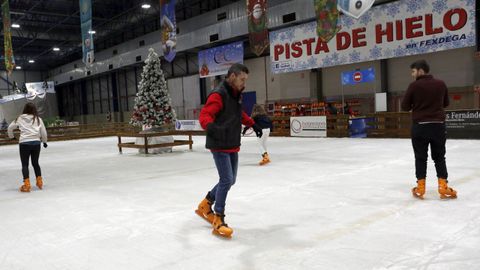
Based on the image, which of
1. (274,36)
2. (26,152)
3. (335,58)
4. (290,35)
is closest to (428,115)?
(26,152)

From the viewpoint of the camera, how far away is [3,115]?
3222 centimetres

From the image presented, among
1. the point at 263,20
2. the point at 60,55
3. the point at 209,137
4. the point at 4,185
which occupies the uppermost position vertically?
the point at 60,55

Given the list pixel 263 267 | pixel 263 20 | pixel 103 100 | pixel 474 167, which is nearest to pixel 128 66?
pixel 103 100

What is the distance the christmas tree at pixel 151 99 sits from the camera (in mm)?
12469

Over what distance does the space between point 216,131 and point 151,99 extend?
927 centimetres

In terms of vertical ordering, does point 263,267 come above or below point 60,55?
below

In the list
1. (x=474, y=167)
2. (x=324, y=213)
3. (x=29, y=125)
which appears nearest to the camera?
(x=324, y=213)

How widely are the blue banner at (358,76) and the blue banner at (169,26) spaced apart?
7698mm

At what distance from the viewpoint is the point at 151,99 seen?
12477mm

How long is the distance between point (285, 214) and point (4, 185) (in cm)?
589

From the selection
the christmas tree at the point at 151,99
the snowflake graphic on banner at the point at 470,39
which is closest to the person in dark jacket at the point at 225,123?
the christmas tree at the point at 151,99

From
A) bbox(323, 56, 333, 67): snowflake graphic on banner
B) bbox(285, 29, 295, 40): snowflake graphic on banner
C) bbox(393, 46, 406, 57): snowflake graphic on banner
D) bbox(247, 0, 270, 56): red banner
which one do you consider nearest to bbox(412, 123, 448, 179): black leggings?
bbox(247, 0, 270, 56): red banner

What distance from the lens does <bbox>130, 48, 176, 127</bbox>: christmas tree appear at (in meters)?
12.5

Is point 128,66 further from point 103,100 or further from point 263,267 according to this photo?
point 263,267
